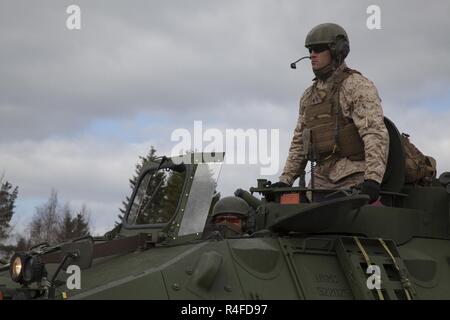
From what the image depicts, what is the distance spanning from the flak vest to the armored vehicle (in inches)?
19.9

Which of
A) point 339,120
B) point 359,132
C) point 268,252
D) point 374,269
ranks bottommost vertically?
point 374,269

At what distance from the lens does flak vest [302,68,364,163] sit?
8.21m

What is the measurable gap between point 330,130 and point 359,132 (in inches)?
16.6

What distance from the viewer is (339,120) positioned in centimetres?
830

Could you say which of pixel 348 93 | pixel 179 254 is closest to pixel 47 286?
pixel 179 254

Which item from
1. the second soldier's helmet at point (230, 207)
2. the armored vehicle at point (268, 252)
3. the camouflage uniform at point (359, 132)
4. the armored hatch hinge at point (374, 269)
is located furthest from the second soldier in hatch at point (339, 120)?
the second soldier's helmet at point (230, 207)

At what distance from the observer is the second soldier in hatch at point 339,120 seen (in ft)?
25.8

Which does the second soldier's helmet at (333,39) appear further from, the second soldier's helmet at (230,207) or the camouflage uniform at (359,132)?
the second soldier's helmet at (230,207)

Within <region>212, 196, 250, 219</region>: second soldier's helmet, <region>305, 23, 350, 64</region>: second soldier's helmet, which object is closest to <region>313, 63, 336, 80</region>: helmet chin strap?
<region>305, 23, 350, 64</region>: second soldier's helmet

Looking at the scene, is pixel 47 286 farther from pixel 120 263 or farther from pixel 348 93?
pixel 348 93

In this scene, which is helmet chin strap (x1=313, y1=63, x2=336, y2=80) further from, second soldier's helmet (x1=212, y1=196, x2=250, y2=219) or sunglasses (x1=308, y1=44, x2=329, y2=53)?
second soldier's helmet (x1=212, y1=196, x2=250, y2=219)

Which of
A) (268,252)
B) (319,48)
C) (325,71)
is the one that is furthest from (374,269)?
(319,48)

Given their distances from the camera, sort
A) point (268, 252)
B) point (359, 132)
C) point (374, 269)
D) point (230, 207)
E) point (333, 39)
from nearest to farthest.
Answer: point (268, 252) → point (374, 269) → point (359, 132) → point (333, 39) → point (230, 207)

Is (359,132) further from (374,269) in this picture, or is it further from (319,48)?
(374,269)
